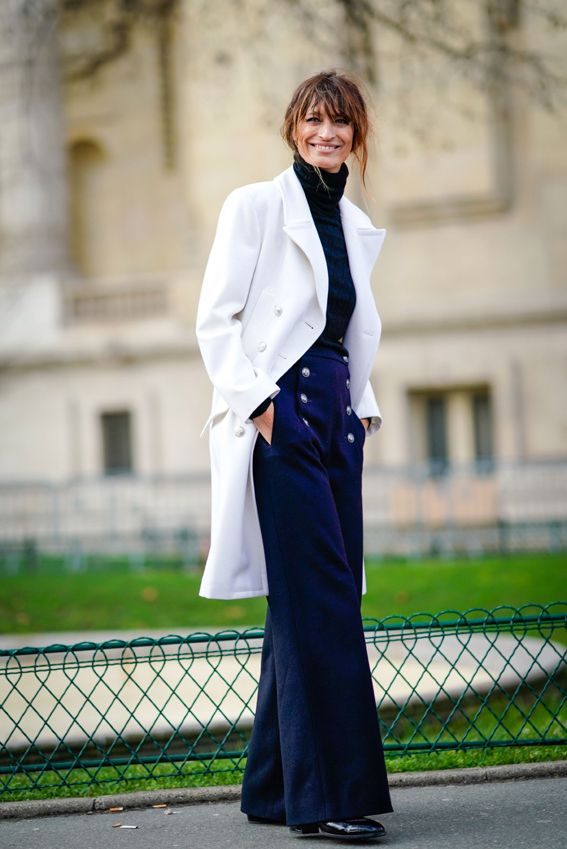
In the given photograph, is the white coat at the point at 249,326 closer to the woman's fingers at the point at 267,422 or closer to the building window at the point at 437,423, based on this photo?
the woman's fingers at the point at 267,422

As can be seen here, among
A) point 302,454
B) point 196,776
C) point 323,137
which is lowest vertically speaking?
point 196,776

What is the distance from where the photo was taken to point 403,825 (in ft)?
16.0

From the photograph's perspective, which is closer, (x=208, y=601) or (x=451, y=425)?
(x=208, y=601)

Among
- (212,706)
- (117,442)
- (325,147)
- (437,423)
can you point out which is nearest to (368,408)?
(325,147)

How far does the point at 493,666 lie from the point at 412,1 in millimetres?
5250

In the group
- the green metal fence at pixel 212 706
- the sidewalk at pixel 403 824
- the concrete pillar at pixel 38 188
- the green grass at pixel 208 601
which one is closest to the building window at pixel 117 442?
the concrete pillar at pixel 38 188

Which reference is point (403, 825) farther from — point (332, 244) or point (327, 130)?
point (327, 130)

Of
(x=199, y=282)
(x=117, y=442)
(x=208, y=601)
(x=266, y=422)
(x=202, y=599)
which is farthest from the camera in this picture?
(x=117, y=442)

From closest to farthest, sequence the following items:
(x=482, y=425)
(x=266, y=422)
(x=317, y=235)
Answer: (x=266, y=422)
(x=317, y=235)
(x=482, y=425)

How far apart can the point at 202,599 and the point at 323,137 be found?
9672mm

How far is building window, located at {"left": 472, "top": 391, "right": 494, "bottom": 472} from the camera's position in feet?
73.2

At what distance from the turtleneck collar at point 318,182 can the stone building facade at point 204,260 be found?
13.6m

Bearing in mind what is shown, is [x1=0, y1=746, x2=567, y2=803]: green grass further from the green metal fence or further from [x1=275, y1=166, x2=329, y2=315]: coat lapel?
[x1=275, y1=166, x2=329, y2=315]: coat lapel

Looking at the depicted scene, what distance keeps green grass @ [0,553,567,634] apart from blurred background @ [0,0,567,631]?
129 mm
